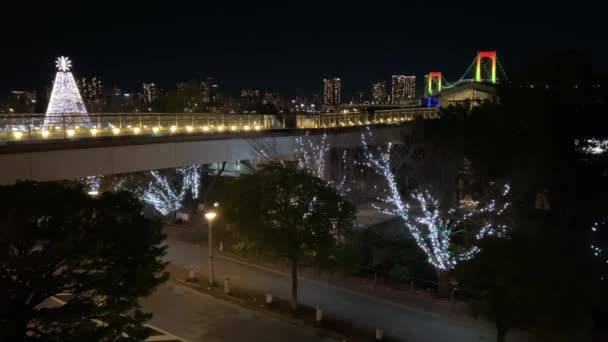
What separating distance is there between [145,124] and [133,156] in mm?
2727

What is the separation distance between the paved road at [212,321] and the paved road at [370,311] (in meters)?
0.69

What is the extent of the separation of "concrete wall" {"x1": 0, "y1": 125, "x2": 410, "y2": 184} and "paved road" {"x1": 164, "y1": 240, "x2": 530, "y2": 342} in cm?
392

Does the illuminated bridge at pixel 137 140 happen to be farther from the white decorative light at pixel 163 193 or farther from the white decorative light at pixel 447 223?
the white decorative light at pixel 447 223

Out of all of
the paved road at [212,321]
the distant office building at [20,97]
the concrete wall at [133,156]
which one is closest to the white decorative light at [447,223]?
the paved road at [212,321]

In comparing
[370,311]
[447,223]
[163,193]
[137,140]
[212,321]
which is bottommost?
[212,321]

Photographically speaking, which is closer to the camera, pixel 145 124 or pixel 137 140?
pixel 137 140

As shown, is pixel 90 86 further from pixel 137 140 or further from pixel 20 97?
pixel 137 140

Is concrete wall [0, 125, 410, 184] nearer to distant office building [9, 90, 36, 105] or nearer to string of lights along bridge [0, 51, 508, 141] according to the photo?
string of lights along bridge [0, 51, 508, 141]

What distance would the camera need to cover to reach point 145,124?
710 inches

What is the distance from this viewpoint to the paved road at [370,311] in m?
11.3

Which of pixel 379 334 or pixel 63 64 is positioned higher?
pixel 63 64

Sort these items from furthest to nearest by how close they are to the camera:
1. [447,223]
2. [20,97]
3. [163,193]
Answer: [20,97], [163,193], [447,223]

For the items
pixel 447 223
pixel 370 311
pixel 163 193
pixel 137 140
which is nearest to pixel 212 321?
pixel 370 311

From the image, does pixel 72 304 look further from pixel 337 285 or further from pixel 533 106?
pixel 533 106
